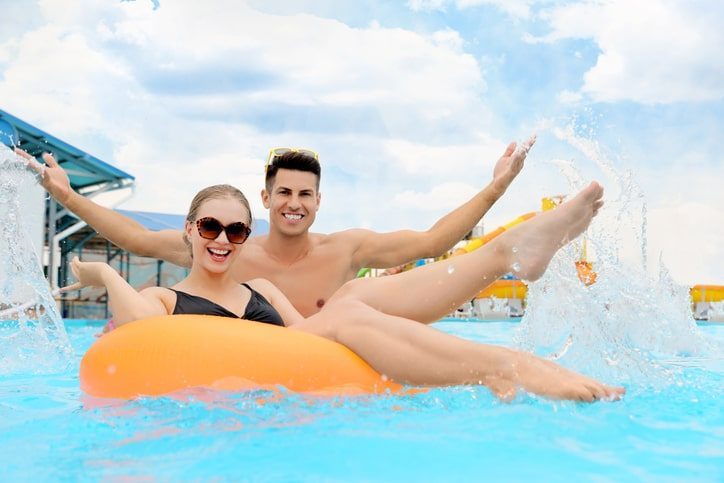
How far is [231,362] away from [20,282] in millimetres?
3243

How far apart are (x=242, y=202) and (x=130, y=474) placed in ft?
5.29

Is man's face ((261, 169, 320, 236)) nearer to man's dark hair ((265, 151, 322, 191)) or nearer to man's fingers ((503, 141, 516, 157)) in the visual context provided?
man's dark hair ((265, 151, 322, 191))

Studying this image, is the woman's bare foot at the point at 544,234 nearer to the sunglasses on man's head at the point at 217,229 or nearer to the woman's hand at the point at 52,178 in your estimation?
the sunglasses on man's head at the point at 217,229

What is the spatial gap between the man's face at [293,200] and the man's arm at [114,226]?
591 millimetres

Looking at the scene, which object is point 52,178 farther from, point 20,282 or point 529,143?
point 529,143

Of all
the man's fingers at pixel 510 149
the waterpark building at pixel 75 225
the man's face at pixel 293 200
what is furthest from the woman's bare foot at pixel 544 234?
the waterpark building at pixel 75 225

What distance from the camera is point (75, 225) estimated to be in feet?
43.8

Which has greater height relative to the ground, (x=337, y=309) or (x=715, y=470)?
(x=337, y=309)

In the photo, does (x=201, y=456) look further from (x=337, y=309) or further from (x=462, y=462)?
(x=337, y=309)

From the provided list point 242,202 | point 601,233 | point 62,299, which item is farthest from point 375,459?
point 62,299

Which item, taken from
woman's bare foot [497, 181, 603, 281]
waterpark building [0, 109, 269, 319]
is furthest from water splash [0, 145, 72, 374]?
waterpark building [0, 109, 269, 319]

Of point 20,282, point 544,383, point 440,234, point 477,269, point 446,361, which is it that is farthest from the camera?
point 20,282

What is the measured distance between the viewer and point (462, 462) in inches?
76.6

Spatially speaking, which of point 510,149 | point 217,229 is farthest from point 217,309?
point 510,149
